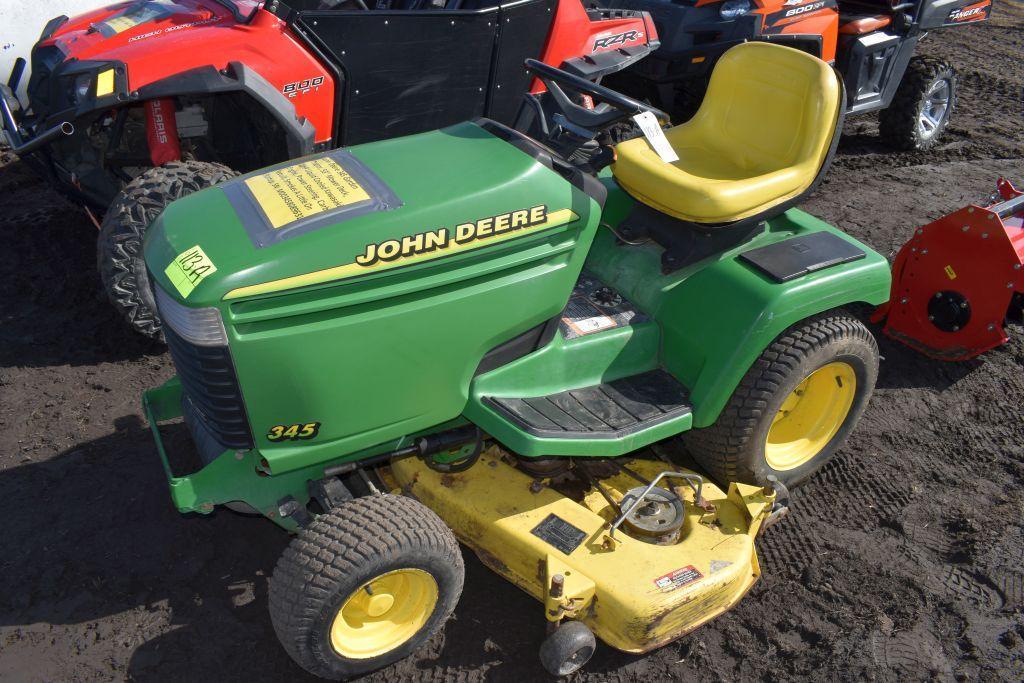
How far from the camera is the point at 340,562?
2533mm

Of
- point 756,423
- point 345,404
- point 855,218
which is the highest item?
point 345,404

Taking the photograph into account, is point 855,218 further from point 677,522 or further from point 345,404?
point 345,404

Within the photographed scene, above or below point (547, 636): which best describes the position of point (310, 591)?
above

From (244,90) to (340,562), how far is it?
262 centimetres

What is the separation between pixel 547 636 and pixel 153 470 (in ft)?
5.98

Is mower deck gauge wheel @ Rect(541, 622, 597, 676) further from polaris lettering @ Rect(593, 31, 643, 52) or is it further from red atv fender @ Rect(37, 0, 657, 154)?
polaris lettering @ Rect(593, 31, 643, 52)

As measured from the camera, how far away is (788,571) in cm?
333

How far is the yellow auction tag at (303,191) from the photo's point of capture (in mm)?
2566

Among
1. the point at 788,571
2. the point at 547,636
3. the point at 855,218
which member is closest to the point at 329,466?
the point at 547,636

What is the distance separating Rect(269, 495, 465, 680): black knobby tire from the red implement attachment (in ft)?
9.55

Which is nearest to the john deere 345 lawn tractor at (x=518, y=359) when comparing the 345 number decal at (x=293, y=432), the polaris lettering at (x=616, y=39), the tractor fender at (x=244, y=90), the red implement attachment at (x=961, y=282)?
the 345 number decal at (x=293, y=432)

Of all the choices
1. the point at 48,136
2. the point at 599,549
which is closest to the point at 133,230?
the point at 48,136

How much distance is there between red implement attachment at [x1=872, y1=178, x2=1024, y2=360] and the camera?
13.9ft

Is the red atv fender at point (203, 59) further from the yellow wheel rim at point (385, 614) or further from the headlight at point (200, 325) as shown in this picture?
the yellow wheel rim at point (385, 614)
